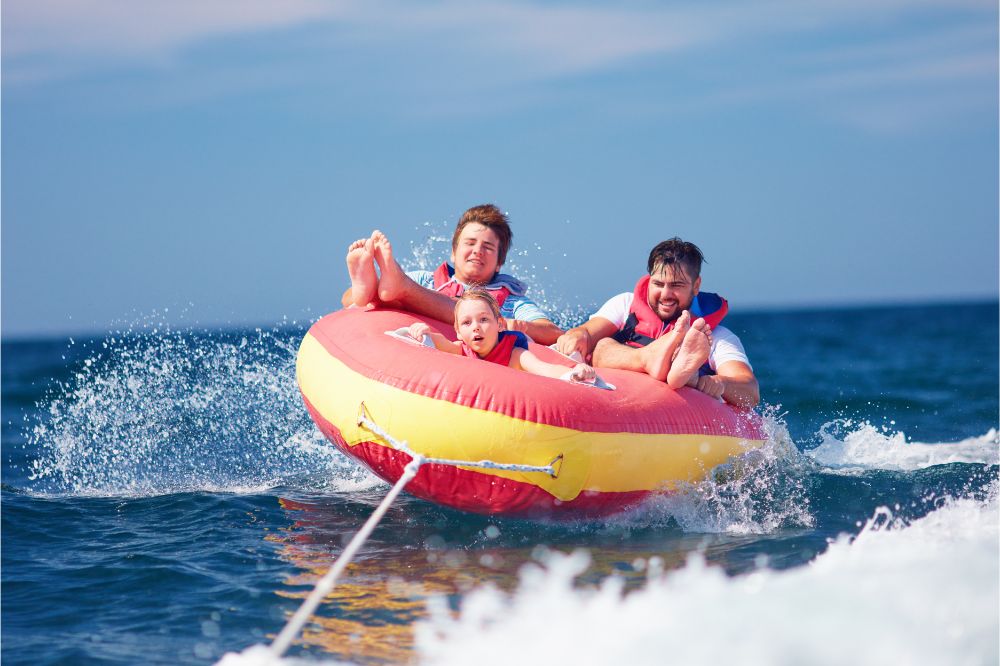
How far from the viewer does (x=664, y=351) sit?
471cm

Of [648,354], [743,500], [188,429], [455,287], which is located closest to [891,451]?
[743,500]

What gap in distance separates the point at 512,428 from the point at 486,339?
723 mm

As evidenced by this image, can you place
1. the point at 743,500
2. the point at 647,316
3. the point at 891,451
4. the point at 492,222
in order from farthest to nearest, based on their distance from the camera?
the point at 891,451 < the point at 492,222 < the point at 647,316 < the point at 743,500

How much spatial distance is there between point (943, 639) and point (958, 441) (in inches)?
230

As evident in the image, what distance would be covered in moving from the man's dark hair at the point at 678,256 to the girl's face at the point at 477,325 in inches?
41.2

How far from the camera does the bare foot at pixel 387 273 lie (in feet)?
16.5

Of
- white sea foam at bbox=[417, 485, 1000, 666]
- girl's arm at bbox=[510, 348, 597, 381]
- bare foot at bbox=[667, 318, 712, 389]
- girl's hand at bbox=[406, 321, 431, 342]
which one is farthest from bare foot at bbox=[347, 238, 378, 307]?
white sea foam at bbox=[417, 485, 1000, 666]

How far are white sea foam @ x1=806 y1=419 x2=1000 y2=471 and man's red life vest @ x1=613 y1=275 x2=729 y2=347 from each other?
1.82m

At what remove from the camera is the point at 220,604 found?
12.0 ft

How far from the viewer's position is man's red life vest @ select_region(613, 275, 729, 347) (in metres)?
5.23

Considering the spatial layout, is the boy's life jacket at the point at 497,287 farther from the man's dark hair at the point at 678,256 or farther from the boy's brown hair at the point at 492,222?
the man's dark hair at the point at 678,256

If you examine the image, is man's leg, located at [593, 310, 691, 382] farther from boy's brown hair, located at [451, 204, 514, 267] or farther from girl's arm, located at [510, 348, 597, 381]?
boy's brown hair, located at [451, 204, 514, 267]

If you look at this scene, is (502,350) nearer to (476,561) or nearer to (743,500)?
(476,561)

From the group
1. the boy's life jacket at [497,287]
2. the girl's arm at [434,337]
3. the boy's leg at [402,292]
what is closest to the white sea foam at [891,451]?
the boy's life jacket at [497,287]
